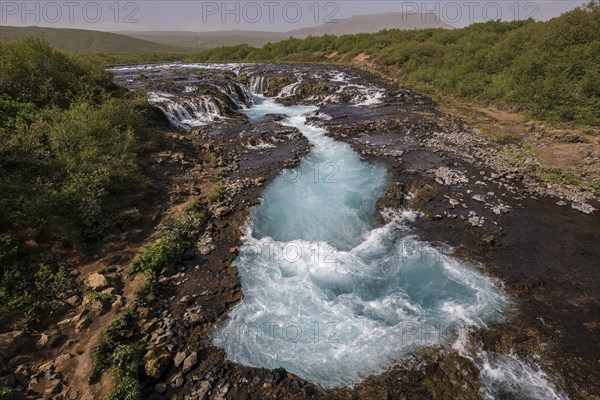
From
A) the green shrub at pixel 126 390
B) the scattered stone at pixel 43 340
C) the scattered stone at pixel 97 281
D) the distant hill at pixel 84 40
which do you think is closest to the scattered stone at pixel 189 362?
the green shrub at pixel 126 390

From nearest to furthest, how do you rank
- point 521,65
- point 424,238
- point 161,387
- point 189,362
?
point 161,387
point 189,362
point 424,238
point 521,65

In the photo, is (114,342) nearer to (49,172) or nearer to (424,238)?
(49,172)

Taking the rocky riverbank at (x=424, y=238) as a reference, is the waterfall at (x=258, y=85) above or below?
above

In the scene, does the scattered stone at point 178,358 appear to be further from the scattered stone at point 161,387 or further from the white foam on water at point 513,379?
the white foam on water at point 513,379

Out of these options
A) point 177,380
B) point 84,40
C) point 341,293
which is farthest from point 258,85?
point 84,40

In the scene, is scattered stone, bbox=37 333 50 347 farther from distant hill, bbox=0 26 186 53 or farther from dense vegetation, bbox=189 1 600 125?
distant hill, bbox=0 26 186 53
